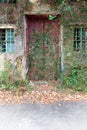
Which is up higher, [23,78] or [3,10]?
[3,10]

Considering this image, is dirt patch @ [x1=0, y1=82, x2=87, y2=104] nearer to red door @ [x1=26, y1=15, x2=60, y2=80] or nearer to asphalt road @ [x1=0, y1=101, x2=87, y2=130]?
asphalt road @ [x1=0, y1=101, x2=87, y2=130]

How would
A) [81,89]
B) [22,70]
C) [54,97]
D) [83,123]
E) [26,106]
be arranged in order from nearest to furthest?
[83,123] → [26,106] → [54,97] → [81,89] → [22,70]

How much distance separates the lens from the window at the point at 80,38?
1052 cm

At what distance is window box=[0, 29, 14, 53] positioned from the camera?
1048 centimetres

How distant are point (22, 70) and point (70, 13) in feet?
8.89

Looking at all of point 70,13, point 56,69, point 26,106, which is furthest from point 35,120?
point 70,13

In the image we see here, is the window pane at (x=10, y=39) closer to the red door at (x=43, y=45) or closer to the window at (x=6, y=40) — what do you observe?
the window at (x=6, y=40)

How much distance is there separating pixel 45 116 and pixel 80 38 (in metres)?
4.15

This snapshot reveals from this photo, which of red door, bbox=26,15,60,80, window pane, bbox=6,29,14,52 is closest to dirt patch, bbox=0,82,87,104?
red door, bbox=26,15,60,80

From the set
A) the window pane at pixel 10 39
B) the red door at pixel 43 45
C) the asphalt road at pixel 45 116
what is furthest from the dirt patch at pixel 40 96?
Answer: the window pane at pixel 10 39

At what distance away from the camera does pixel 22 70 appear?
408 inches

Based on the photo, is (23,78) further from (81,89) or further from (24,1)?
(24,1)

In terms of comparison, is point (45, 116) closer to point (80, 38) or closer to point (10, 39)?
point (10, 39)

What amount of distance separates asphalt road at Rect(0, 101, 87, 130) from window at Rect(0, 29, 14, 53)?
2.89 m
